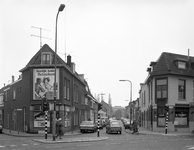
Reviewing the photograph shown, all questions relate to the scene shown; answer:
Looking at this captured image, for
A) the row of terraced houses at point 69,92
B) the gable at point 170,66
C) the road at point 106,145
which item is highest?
the gable at point 170,66

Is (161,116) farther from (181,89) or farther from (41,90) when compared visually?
(41,90)

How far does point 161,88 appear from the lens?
39688 millimetres

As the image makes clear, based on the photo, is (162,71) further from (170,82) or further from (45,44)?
(45,44)

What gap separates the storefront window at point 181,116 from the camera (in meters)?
39.1

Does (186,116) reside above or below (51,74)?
below

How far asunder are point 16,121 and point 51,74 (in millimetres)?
10269

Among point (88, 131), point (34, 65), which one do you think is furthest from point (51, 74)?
point (88, 131)

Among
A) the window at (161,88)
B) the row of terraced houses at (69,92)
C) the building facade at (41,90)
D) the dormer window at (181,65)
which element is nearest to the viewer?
the building facade at (41,90)

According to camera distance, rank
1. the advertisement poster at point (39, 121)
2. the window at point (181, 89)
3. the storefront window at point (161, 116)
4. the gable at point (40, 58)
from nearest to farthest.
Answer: the advertisement poster at point (39, 121)
the gable at point (40, 58)
the storefront window at point (161, 116)
the window at point (181, 89)

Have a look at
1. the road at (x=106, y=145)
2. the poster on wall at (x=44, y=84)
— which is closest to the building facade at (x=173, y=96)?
the poster on wall at (x=44, y=84)

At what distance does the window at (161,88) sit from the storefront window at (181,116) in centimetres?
271

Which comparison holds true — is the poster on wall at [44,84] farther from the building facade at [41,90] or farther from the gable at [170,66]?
the gable at [170,66]

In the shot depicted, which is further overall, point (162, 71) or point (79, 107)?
point (79, 107)

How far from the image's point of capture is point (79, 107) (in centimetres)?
4800
